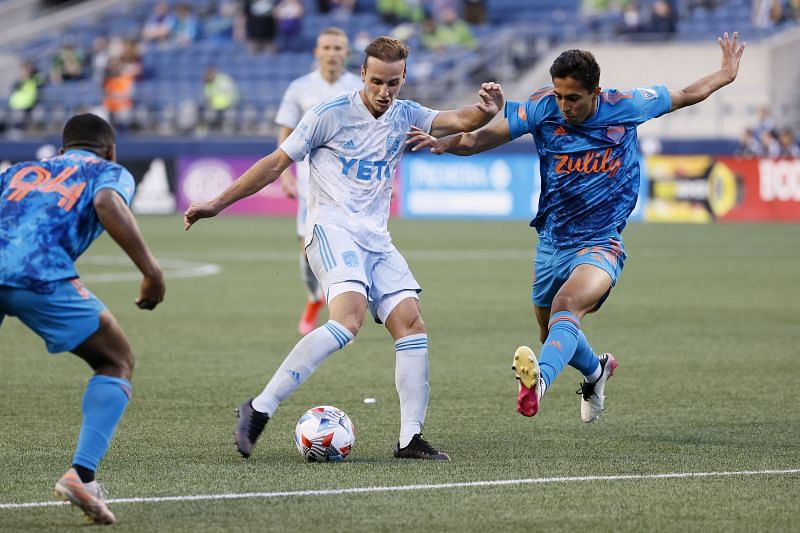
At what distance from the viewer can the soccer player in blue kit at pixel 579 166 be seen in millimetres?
7543

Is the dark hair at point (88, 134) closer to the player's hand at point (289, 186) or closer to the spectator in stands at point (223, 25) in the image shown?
the player's hand at point (289, 186)

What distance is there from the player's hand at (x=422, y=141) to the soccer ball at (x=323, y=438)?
1.45 meters

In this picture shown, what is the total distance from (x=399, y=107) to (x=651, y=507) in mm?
2584

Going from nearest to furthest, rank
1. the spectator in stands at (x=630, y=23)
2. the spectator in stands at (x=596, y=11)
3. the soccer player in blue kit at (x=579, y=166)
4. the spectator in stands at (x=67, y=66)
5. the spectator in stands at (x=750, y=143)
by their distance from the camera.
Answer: the soccer player in blue kit at (x=579, y=166) < the spectator in stands at (x=750, y=143) < the spectator in stands at (x=630, y=23) < the spectator in stands at (x=596, y=11) < the spectator in stands at (x=67, y=66)

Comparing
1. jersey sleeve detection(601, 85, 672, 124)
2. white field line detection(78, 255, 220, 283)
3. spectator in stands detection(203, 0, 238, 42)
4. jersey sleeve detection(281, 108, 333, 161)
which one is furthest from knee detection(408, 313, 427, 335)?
spectator in stands detection(203, 0, 238, 42)

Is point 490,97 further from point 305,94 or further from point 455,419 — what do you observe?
point 305,94

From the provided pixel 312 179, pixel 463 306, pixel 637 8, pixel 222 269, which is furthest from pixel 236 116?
pixel 312 179

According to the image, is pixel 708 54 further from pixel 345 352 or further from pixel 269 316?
pixel 345 352

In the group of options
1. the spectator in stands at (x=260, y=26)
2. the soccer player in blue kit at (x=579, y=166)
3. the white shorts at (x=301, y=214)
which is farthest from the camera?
the spectator in stands at (x=260, y=26)

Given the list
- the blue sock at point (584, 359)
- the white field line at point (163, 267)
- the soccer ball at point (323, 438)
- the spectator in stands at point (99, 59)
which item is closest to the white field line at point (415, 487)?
the soccer ball at point (323, 438)

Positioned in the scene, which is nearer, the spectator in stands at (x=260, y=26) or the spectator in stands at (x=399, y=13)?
the spectator in stands at (x=399, y=13)

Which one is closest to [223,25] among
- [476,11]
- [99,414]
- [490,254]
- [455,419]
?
[476,11]

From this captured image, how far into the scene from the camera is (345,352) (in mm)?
11898

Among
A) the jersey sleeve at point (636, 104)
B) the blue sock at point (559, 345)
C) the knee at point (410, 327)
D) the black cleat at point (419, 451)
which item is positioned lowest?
the black cleat at point (419, 451)
